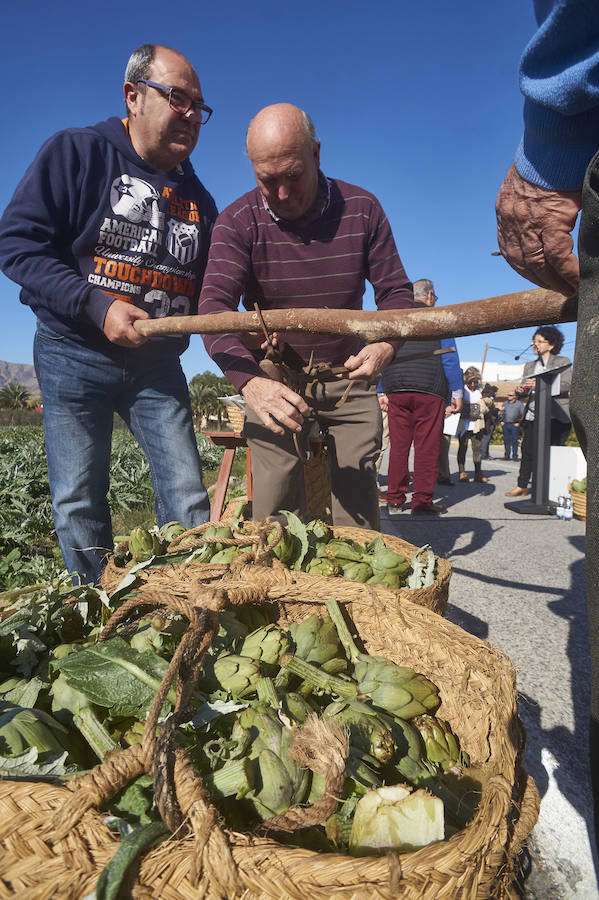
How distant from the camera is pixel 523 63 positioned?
3.35ft

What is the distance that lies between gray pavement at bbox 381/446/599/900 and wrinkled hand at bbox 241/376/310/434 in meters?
1.37

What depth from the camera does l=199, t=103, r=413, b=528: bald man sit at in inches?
96.3

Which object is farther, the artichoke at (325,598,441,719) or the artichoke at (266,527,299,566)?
the artichoke at (266,527,299,566)

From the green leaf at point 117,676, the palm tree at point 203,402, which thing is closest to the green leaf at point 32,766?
the green leaf at point 117,676

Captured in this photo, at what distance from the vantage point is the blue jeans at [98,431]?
258 cm

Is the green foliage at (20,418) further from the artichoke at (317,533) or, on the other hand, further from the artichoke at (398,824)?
the artichoke at (398,824)

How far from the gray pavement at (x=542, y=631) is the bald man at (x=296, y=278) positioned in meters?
1.06

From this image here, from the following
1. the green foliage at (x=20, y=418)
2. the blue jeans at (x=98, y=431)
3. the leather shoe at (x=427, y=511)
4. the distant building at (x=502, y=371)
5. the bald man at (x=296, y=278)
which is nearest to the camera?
the bald man at (x=296, y=278)

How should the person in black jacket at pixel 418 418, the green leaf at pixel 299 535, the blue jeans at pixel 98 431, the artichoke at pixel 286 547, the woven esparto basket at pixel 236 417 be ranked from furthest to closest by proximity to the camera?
the person in black jacket at pixel 418 418 → the woven esparto basket at pixel 236 417 → the blue jeans at pixel 98 431 → the green leaf at pixel 299 535 → the artichoke at pixel 286 547

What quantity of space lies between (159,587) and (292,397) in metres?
1.04

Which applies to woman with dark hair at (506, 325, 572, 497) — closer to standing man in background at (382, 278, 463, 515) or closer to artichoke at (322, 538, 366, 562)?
standing man in background at (382, 278, 463, 515)

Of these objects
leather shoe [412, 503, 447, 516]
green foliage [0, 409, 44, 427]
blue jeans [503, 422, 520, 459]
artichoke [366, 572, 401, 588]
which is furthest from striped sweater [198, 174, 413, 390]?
green foliage [0, 409, 44, 427]

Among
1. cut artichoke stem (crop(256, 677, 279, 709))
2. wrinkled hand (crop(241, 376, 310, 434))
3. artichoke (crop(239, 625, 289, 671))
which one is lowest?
cut artichoke stem (crop(256, 677, 279, 709))

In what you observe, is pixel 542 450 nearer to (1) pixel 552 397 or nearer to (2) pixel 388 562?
(1) pixel 552 397
